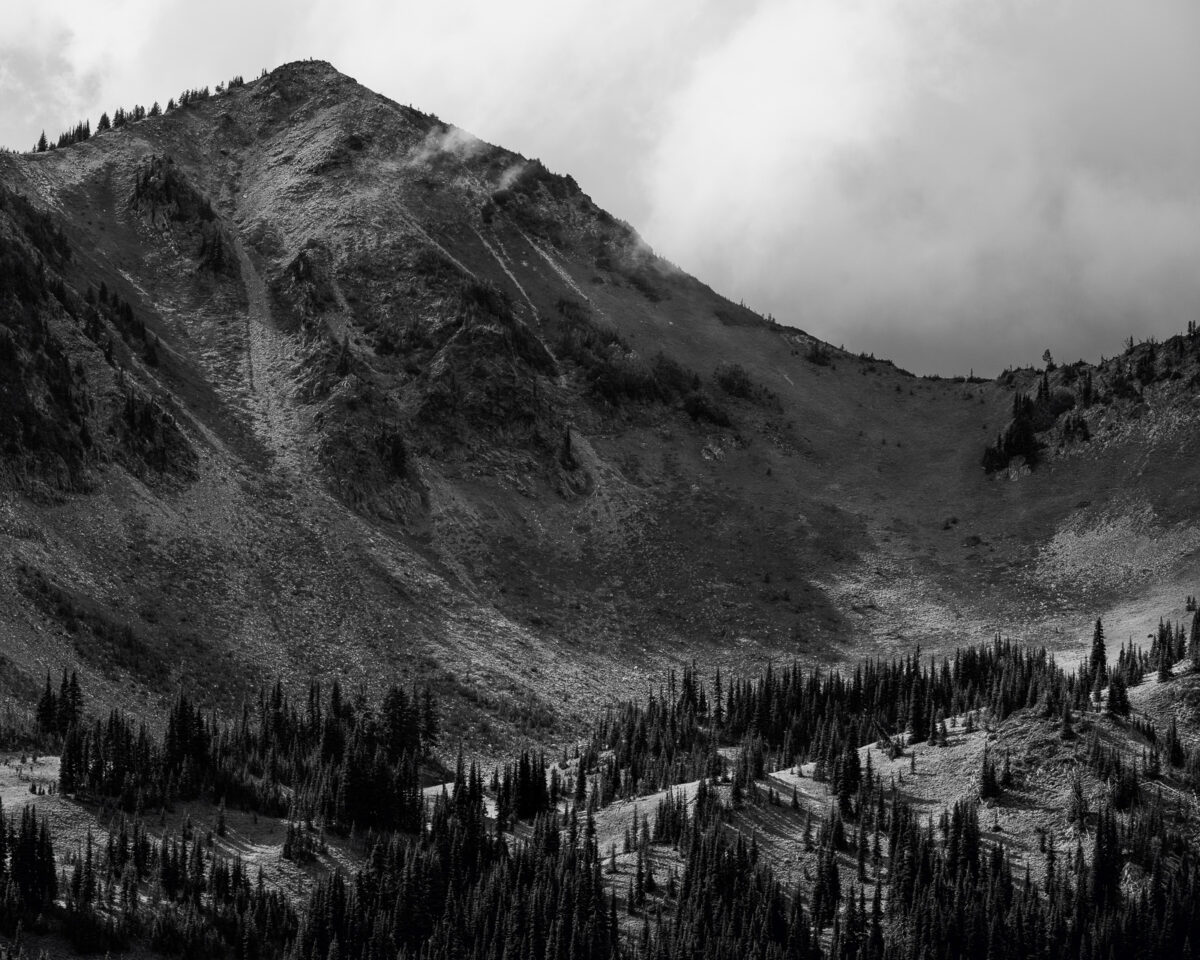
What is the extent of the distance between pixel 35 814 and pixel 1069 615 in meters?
114

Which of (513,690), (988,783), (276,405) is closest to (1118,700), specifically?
(988,783)

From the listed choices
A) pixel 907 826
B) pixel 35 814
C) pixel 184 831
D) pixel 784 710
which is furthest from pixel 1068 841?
pixel 35 814

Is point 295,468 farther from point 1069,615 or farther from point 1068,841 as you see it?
point 1068,841

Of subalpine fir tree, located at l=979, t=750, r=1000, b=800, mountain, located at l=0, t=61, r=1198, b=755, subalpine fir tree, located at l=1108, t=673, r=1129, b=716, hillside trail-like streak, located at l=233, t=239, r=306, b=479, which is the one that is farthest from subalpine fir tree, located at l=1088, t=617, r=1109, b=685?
hillside trail-like streak, located at l=233, t=239, r=306, b=479

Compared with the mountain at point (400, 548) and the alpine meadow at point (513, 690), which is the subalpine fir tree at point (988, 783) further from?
the mountain at point (400, 548)

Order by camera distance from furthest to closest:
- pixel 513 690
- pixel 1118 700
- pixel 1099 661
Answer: pixel 513 690, pixel 1099 661, pixel 1118 700

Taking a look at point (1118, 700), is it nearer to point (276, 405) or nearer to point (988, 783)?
point (988, 783)

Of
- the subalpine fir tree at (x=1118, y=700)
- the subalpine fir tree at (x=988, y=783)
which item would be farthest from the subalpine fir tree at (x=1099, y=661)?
the subalpine fir tree at (x=988, y=783)

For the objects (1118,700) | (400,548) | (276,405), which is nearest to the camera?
(1118,700)

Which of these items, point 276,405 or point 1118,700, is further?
point 276,405

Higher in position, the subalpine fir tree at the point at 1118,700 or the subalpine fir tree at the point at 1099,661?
the subalpine fir tree at the point at 1099,661

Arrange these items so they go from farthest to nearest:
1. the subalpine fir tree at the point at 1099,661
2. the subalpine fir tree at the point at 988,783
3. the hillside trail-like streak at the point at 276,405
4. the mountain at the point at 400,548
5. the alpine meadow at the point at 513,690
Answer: the hillside trail-like streak at the point at 276,405 → the mountain at the point at 400,548 → the subalpine fir tree at the point at 1099,661 → the subalpine fir tree at the point at 988,783 → the alpine meadow at the point at 513,690

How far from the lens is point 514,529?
7229 inches

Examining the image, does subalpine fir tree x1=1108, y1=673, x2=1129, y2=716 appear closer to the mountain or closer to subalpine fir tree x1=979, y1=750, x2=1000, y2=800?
subalpine fir tree x1=979, y1=750, x2=1000, y2=800
